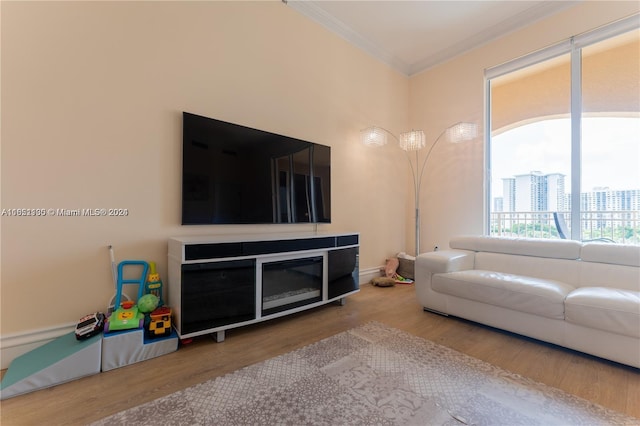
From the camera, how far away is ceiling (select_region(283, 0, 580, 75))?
2.93 m

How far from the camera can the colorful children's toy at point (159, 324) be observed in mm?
1787

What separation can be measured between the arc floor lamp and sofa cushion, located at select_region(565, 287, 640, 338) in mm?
2070

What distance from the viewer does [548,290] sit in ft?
6.19

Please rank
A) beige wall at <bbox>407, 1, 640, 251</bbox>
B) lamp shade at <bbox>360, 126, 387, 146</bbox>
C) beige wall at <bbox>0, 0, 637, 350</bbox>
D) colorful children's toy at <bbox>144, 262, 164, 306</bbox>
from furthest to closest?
lamp shade at <bbox>360, 126, 387, 146</bbox>
beige wall at <bbox>407, 1, 640, 251</bbox>
colorful children's toy at <bbox>144, 262, 164, 306</bbox>
beige wall at <bbox>0, 0, 637, 350</bbox>

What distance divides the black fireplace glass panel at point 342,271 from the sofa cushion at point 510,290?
0.81m

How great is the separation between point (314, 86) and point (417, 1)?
4.58 ft

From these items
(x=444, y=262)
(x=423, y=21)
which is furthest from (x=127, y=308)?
(x=423, y=21)

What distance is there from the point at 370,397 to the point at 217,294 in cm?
119

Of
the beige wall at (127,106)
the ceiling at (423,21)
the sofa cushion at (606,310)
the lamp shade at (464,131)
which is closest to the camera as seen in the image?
the sofa cushion at (606,310)

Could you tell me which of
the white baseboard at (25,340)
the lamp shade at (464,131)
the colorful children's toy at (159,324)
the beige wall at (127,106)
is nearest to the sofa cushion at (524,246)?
the lamp shade at (464,131)

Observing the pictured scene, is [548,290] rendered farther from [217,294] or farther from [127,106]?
[127,106]

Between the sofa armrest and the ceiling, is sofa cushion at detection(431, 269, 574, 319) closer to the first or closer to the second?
the sofa armrest

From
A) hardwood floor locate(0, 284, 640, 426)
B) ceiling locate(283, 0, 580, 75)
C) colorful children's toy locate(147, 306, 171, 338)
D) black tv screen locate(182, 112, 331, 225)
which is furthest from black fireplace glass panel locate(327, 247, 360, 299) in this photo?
ceiling locate(283, 0, 580, 75)

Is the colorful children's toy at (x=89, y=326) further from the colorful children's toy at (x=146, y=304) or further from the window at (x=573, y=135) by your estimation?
→ the window at (x=573, y=135)
